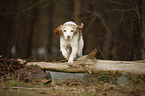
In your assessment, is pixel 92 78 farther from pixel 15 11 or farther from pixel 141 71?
pixel 15 11

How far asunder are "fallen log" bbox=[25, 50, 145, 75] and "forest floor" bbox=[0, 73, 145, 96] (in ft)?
0.57

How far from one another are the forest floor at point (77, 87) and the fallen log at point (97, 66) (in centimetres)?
17

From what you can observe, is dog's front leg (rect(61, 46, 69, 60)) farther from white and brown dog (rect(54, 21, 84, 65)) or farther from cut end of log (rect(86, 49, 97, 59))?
cut end of log (rect(86, 49, 97, 59))

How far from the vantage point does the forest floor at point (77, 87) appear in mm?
3043

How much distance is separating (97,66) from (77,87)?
84cm

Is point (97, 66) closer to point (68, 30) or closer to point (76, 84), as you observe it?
point (76, 84)

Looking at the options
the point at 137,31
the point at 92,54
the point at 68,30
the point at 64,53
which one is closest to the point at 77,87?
the point at 92,54

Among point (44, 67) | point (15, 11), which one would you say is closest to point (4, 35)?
point (15, 11)

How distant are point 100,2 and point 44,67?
2923mm

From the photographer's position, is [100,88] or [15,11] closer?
[100,88]

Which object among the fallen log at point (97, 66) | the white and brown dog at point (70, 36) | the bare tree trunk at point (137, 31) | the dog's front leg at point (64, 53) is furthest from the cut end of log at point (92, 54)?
the bare tree trunk at point (137, 31)

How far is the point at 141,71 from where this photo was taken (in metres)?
3.85

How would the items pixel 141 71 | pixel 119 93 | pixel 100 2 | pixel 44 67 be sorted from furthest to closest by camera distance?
pixel 100 2
pixel 44 67
pixel 141 71
pixel 119 93

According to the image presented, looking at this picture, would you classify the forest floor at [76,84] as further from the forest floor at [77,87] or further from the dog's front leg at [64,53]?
the dog's front leg at [64,53]
